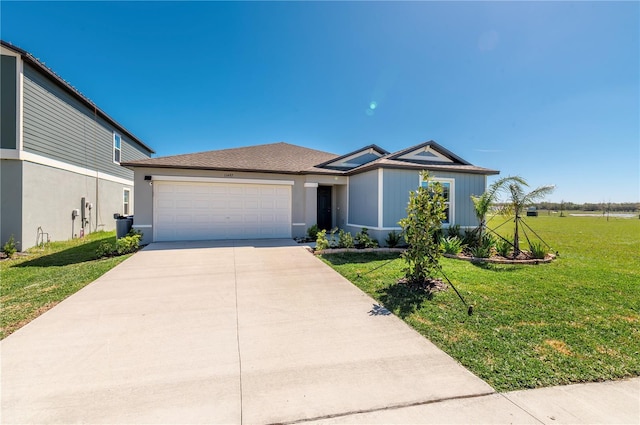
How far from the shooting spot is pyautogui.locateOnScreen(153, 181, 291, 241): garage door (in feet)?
36.1

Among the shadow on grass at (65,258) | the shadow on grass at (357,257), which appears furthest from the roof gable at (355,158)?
the shadow on grass at (65,258)

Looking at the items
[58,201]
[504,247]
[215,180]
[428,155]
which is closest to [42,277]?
[215,180]

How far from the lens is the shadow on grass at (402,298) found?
456 centimetres

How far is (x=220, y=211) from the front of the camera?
1154 cm

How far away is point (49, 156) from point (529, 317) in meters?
16.5

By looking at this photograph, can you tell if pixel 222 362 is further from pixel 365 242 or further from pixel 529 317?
pixel 365 242

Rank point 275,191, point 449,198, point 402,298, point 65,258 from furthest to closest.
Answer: point 275,191 → point 449,198 → point 65,258 → point 402,298

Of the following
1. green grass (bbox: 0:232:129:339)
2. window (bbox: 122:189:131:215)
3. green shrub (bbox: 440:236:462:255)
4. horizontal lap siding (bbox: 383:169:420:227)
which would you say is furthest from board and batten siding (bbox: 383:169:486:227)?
window (bbox: 122:189:131:215)

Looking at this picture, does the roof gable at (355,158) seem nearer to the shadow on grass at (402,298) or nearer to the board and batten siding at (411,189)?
the board and batten siding at (411,189)

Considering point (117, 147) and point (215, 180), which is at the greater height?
point (117, 147)

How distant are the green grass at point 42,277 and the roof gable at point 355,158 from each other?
913cm

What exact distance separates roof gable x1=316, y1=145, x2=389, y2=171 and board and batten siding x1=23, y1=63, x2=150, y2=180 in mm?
11251

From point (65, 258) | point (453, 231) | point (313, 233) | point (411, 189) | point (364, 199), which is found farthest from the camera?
point (313, 233)

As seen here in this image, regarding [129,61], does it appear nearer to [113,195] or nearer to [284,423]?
[113,195]
